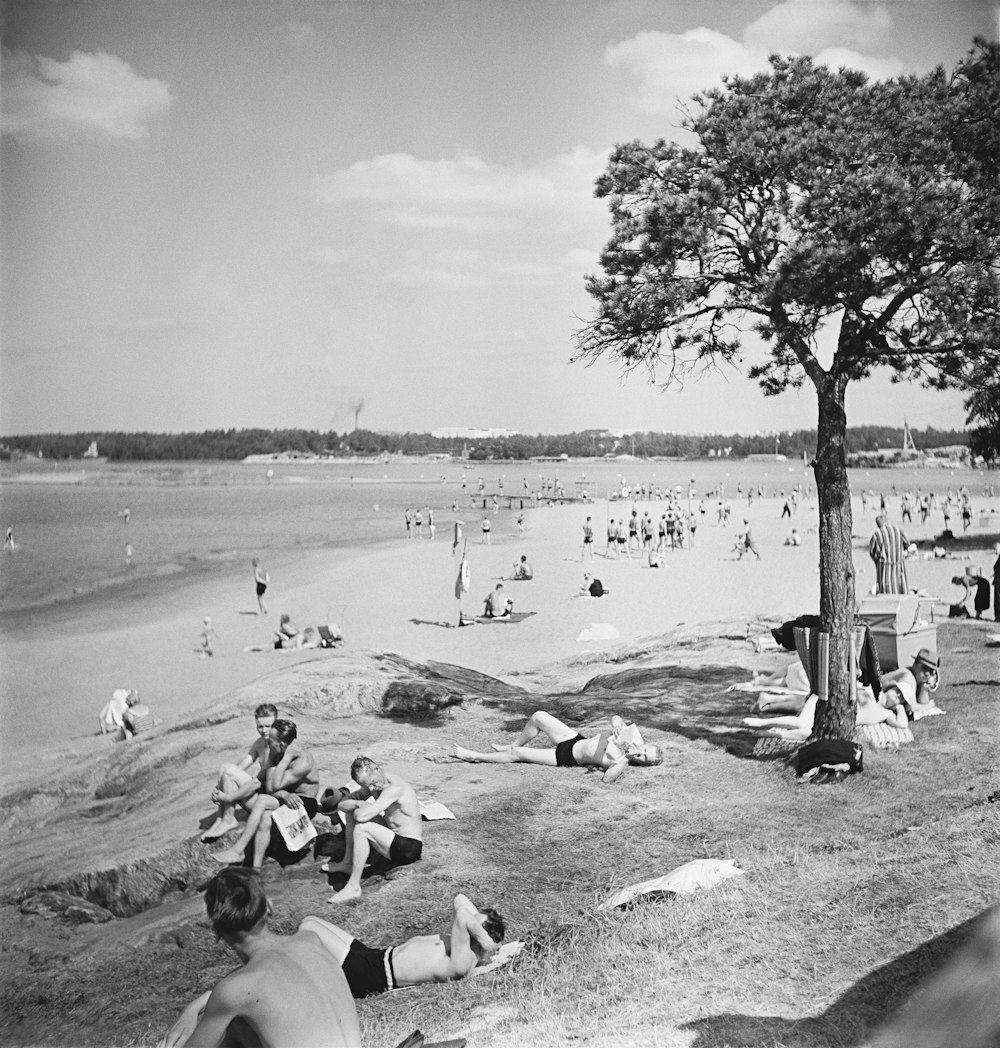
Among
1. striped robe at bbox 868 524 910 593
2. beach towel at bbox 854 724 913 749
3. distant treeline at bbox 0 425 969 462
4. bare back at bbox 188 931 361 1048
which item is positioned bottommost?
beach towel at bbox 854 724 913 749

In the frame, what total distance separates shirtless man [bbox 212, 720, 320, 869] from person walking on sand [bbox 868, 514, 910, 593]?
18.5 feet

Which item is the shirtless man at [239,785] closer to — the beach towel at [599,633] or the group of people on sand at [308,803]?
the group of people on sand at [308,803]

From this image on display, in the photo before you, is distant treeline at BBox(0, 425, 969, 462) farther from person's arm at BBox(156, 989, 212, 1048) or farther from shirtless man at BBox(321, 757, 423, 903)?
person's arm at BBox(156, 989, 212, 1048)

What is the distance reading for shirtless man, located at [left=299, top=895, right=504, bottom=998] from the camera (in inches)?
154

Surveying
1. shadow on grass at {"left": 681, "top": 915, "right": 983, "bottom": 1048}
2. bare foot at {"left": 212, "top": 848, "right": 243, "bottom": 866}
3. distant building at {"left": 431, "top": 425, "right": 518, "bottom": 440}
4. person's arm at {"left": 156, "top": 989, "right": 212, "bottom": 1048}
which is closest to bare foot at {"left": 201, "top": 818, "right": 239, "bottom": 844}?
bare foot at {"left": 212, "top": 848, "right": 243, "bottom": 866}

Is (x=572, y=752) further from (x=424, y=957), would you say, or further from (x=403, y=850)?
(x=424, y=957)

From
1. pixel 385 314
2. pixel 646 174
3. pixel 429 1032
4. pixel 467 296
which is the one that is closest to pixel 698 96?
pixel 646 174

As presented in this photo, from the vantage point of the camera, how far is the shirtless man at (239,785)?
548 cm

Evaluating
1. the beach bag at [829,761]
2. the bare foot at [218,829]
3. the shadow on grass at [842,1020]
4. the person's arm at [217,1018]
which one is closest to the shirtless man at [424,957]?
the shadow on grass at [842,1020]

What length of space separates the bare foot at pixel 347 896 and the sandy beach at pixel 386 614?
3.63 metres

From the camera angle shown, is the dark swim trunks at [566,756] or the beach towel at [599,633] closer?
the dark swim trunks at [566,756]

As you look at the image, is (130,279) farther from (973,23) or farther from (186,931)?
(973,23)

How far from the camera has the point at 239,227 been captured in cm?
850

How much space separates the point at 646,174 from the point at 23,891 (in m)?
5.70
